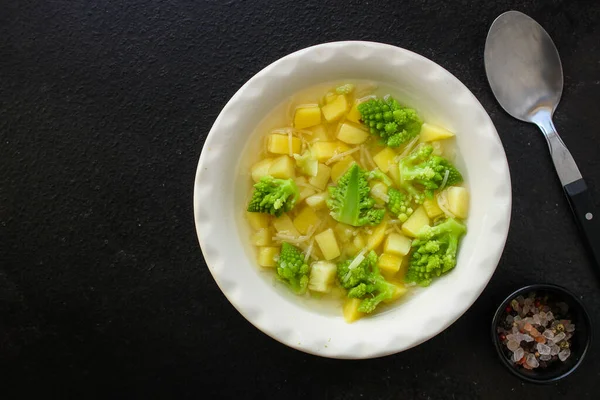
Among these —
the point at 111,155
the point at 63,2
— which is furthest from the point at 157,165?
the point at 63,2

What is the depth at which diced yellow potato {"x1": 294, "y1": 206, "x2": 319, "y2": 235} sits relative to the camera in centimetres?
191

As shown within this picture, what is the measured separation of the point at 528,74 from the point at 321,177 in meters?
0.80

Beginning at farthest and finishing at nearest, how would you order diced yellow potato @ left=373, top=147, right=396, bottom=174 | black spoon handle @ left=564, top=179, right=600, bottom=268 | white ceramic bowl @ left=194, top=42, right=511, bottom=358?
black spoon handle @ left=564, top=179, right=600, bottom=268, diced yellow potato @ left=373, top=147, right=396, bottom=174, white ceramic bowl @ left=194, top=42, right=511, bottom=358

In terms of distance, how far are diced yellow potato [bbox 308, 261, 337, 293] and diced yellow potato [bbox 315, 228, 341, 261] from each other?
3 cm

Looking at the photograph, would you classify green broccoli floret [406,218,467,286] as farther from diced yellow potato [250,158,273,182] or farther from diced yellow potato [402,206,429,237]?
diced yellow potato [250,158,273,182]

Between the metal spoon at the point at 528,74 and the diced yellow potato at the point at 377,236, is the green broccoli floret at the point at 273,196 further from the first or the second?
the metal spoon at the point at 528,74

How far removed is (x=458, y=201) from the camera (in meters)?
1.87

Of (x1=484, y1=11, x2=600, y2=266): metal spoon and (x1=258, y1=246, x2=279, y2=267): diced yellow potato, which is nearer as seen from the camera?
(x1=258, y1=246, x2=279, y2=267): diced yellow potato

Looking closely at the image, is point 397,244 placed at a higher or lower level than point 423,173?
lower

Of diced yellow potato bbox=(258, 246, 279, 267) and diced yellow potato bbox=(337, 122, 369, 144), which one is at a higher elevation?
diced yellow potato bbox=(337, 122, 369, 144)

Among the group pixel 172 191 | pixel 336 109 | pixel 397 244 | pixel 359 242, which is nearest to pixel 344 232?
pixel 359 242

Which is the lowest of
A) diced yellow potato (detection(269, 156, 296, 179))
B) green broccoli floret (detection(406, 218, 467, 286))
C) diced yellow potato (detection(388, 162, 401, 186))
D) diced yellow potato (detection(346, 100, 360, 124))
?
green broccoli floret (detection(406, 218, 467, 286))

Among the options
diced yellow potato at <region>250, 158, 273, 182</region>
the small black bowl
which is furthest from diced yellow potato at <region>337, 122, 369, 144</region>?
the small black bowl

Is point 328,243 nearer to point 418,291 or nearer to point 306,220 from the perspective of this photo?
point 306,220
